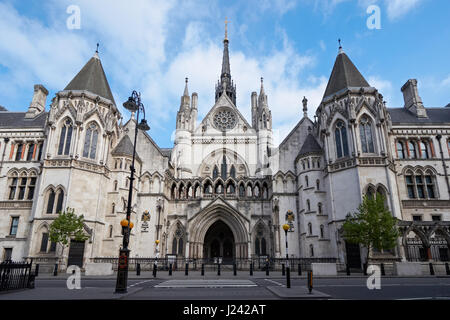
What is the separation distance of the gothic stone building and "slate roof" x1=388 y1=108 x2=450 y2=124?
0.22 meters

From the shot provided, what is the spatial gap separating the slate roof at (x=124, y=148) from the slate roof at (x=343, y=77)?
69.8ft

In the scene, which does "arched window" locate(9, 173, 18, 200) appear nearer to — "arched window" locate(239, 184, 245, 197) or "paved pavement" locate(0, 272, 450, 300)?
"paved pavement" locate(0, 272, 450, 300)

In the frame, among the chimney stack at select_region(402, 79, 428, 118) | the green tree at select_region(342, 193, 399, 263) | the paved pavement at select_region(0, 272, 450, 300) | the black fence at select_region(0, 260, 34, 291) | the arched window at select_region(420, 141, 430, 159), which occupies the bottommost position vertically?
the paved pavement at select_region(0, 272, 450, 300)

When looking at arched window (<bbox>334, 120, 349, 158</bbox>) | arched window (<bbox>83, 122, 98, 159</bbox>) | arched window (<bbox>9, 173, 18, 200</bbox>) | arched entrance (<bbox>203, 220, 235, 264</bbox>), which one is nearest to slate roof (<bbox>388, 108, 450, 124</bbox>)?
arched window (<bbox>334, 120, 349, 158</bbox>)

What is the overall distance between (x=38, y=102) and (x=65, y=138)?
11825 millimetres

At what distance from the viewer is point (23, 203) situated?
28469mm

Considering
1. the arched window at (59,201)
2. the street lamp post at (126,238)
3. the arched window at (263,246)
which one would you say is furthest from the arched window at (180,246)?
the street lamp post at (126,238)

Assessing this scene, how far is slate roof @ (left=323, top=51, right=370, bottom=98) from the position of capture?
29.6m

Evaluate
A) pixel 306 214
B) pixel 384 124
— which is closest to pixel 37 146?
pixel 306 214

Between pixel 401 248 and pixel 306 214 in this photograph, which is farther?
pixel 306 214

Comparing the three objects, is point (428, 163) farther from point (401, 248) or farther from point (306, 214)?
point (306, 214)

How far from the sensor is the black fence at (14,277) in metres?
10.7

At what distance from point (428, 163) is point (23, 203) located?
130 ft

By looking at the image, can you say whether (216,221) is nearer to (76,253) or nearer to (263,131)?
(263,131)
